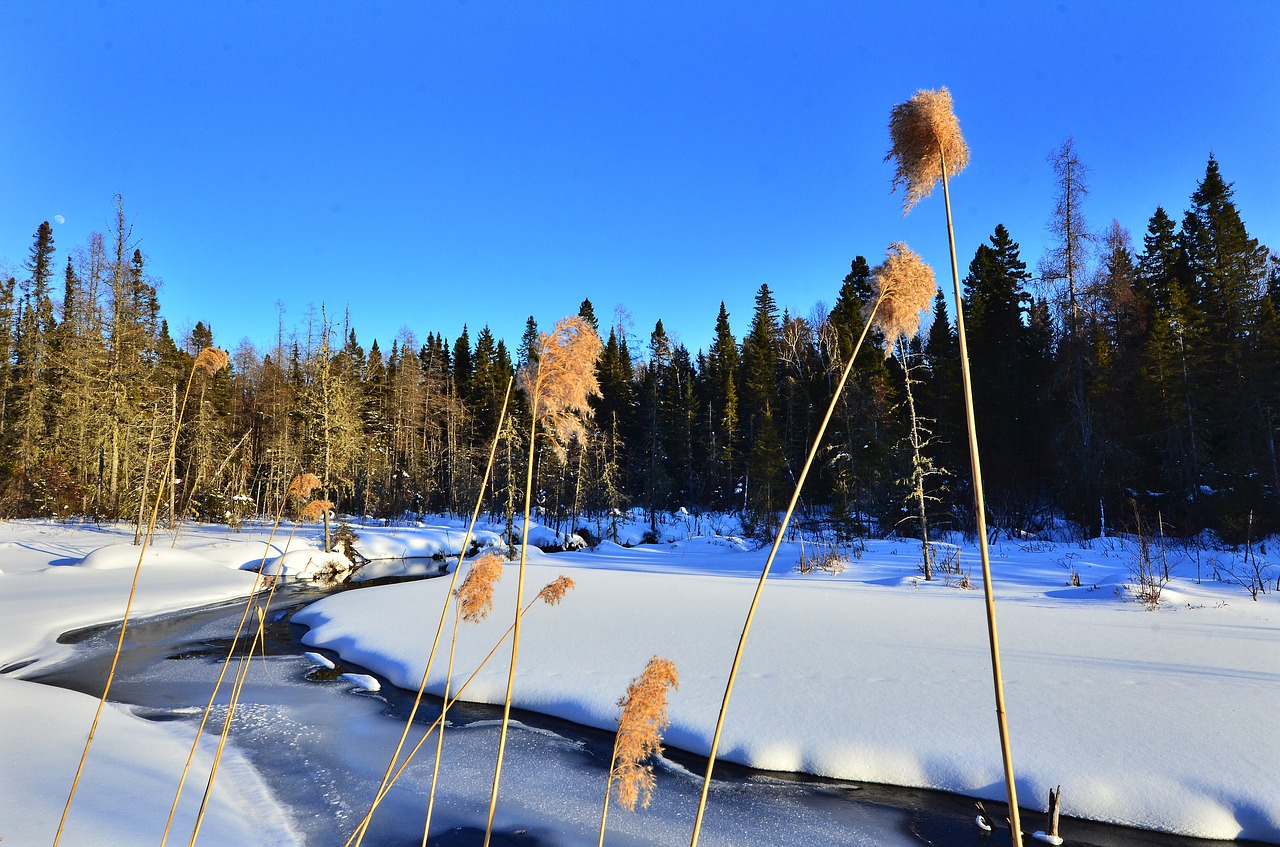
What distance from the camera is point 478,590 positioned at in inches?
72.8

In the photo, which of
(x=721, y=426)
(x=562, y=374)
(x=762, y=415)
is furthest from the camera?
(x=721, y=426)

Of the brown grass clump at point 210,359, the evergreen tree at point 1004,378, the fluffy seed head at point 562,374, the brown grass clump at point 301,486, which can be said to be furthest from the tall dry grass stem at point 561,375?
the evergreen tree at point 1004,378

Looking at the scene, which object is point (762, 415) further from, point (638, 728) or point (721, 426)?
point (638, 728)

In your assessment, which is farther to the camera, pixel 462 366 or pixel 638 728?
pixel 462 366

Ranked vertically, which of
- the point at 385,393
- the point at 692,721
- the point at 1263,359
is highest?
the point at 385,393

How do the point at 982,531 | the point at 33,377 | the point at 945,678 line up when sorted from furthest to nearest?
the point at 33,377, the point at 945,678, the point at 982,531

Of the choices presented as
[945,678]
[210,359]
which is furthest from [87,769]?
[945,678]

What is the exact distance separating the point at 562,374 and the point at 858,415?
26270 millimetres

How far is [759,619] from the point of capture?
7973 mm

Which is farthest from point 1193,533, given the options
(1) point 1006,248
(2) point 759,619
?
(2) point 759,619

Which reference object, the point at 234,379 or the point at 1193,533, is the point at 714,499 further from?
the point at 234,379

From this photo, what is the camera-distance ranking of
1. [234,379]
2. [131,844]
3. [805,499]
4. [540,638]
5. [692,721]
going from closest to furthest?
1. [131,844]
2. [692,721]
3. [540,638]
4. [805,499]
5. [234,379]

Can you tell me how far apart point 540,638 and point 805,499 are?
21.8 metres

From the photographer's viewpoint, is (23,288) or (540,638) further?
(23,288)
